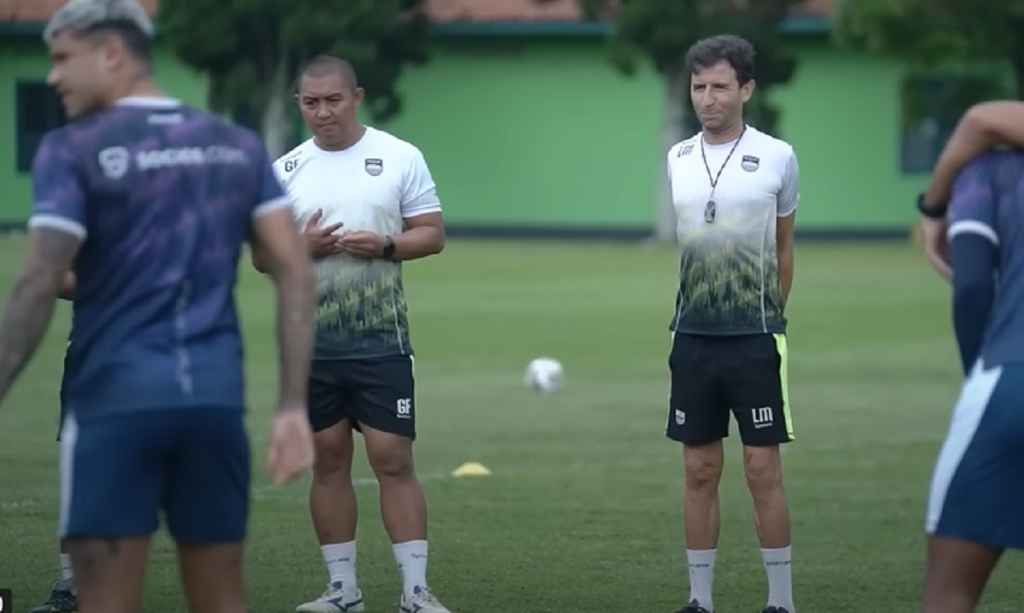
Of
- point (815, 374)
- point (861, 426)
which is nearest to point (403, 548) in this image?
point (861, 426)

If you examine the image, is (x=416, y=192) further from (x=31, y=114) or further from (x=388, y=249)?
(x=31, y=114)

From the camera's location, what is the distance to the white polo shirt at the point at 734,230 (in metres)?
9.15

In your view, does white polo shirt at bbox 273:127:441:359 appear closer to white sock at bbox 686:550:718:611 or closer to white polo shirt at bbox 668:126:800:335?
white polo shirt at bbox 668:126:800:335

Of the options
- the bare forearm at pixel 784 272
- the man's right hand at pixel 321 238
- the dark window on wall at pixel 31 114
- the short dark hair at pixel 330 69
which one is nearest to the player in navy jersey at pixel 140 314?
the man's right hand at pixel 321 238

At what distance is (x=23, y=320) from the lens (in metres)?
5.80

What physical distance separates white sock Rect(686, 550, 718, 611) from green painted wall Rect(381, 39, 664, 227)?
1662 inches

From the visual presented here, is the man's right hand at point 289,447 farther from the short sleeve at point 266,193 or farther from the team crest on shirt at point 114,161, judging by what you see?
the team crest on shirt at point 114,161

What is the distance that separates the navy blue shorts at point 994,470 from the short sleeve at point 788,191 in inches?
123

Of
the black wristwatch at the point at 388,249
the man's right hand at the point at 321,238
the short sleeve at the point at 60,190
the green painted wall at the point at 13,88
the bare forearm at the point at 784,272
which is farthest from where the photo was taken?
the green painted wall at the point at 13,88

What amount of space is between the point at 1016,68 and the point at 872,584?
38.1 m

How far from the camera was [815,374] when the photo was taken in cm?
2095

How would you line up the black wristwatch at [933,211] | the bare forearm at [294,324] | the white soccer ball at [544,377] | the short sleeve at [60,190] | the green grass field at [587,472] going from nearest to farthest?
the short sleeve at [60,190], the bare forearm at [294,324], the black wristwatch at [933,211], the green grass field at [587,472], the white soccer ball at [544,377]

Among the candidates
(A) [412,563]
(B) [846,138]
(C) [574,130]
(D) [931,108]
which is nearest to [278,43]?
(C) [574,130]

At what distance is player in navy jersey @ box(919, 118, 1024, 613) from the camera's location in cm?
615
